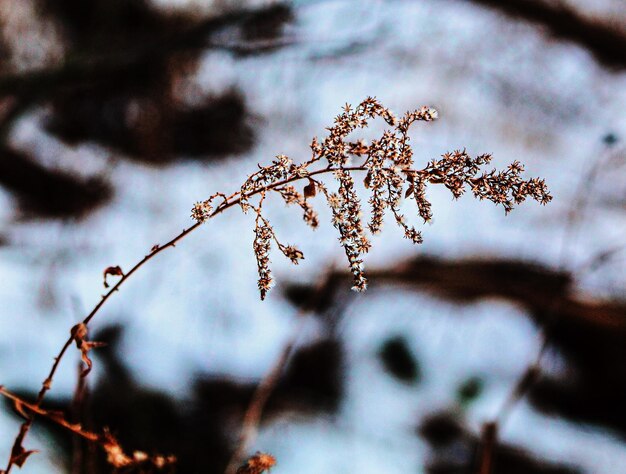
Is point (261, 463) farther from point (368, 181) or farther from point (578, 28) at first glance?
point (578, 28)

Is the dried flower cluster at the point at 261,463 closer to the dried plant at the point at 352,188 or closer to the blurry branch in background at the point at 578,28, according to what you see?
the dried plant at the point at 352,188

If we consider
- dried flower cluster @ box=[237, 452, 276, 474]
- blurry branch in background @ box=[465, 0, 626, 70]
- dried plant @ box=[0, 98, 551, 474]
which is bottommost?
dried flower cluster @ box=[237, 452, 276, 474]

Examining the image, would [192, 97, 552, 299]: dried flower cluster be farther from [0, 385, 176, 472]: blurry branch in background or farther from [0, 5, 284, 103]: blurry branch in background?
[0, 5, 284, 103]: blurry branch in background

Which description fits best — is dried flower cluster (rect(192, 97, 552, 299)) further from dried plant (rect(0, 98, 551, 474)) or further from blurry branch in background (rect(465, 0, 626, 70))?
blurry branch in background (rect(465, 0, 626, 70))

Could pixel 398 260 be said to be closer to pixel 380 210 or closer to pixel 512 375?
pixel 512 375

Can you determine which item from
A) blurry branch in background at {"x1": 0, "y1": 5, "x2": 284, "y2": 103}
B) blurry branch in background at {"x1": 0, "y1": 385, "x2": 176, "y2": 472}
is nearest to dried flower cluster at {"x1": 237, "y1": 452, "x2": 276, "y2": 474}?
blurry branch in background at {"x1": 0, "y1": 385, "x2": 176, "y2": 472}

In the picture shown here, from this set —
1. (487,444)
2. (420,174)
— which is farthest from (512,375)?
(420,174)

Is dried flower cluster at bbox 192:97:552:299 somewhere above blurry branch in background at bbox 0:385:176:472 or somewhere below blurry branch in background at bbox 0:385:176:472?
above

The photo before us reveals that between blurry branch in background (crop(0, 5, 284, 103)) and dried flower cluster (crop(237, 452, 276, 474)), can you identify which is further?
blurry branch in background (crop(0, 5, 284, 103))

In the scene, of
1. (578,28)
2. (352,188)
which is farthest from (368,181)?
(578,28)
